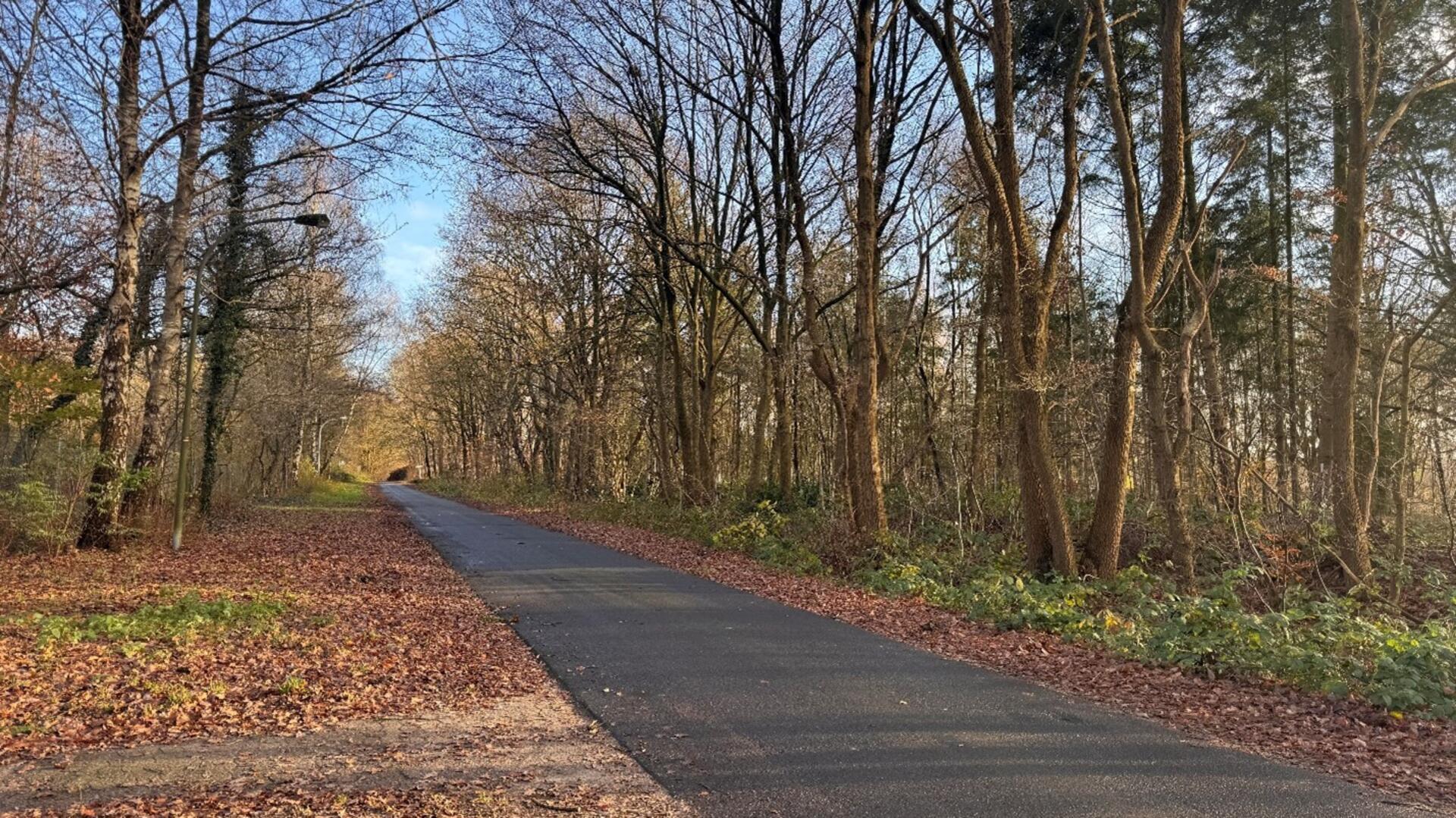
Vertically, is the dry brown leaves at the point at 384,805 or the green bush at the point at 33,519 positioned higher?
the green bush at the point at 33,519

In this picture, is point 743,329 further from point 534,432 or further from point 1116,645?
point 1116,645

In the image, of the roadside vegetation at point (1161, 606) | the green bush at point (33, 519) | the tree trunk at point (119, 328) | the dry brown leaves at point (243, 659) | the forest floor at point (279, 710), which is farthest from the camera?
the tree trunk at point (119, 328)

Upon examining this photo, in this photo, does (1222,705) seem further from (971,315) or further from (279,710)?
(971,315)

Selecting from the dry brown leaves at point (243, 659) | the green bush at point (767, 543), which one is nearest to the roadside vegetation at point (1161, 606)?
the green bush at point (767, 543)

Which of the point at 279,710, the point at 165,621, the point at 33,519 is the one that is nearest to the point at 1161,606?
the point at 279,710

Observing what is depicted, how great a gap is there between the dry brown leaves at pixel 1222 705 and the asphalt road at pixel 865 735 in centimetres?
26

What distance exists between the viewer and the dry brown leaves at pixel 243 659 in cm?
541

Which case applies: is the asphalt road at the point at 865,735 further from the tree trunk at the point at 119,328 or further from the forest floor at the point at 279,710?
the tree trunk at the point at 119,328

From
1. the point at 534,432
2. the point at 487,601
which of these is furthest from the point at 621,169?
the point at 534,432

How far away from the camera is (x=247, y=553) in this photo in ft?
46.6

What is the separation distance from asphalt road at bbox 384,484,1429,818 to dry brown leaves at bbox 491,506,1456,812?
0.26m

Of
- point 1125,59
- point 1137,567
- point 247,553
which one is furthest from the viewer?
point 1125,59

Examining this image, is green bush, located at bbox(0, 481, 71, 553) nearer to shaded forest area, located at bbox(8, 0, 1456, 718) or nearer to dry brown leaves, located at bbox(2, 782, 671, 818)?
shaded forest area, located at bbox(8, 0, 1456, 718)

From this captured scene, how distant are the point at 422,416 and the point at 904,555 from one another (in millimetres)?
56591
